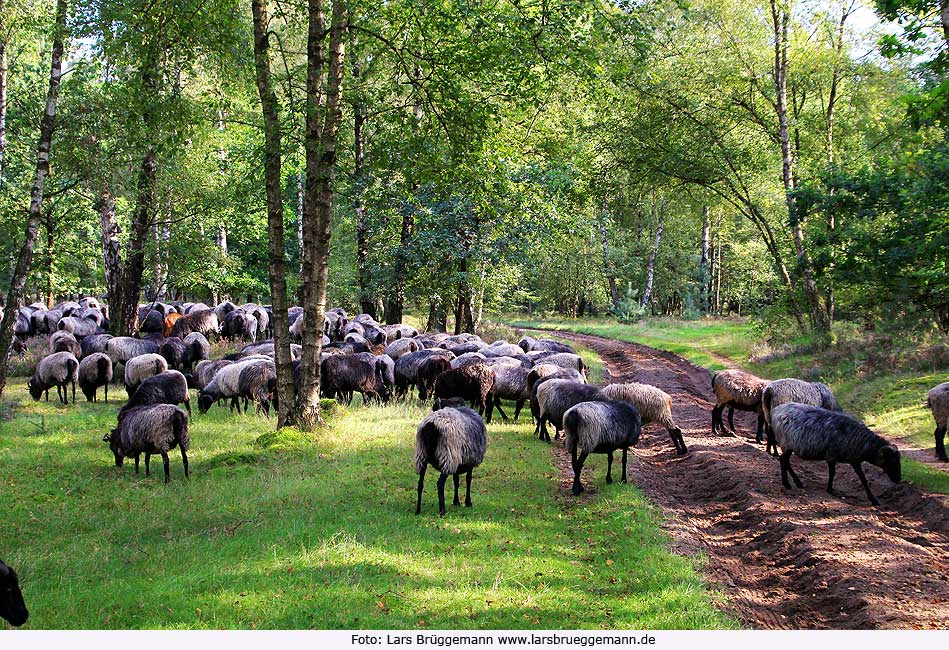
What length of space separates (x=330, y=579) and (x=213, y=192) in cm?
1942

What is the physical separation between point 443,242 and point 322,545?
19.3 meters

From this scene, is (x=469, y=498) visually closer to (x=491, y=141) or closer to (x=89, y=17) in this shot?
(x=491, y=141)

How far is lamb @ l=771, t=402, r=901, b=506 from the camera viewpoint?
1038cm

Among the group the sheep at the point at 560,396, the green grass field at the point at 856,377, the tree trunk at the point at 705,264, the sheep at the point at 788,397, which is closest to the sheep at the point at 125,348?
the sheep at the point at 560,396

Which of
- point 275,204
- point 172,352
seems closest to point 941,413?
point 275,204

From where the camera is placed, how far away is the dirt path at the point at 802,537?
6.61 meters

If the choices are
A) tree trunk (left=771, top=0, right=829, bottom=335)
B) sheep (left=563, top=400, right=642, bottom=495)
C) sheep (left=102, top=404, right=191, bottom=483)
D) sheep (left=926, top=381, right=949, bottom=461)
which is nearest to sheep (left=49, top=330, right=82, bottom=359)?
sheep (left=102, top=404, right=191, bottom=483)

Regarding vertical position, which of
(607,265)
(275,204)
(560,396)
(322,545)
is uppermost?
(607,265)

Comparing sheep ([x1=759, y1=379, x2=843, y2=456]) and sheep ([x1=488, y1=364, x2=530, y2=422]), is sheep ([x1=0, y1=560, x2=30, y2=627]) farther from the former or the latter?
sheep ([x1=759, y1=379, x2=843, y2=456])

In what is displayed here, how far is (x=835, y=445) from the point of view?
408 inches

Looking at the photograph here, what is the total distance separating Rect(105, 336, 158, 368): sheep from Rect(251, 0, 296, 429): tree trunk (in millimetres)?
8538

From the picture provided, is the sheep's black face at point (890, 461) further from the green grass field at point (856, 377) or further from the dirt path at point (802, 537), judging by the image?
the green grass field at point (856, 377)

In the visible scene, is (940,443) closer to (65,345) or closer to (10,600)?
(10,600)

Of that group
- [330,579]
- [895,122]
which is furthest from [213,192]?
[895,122]
